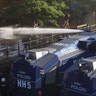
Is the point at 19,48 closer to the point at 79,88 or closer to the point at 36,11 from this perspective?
the point at 36,11

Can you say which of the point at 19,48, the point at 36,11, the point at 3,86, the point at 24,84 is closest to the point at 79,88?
the point at 24,84

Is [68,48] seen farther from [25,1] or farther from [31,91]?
[25,1]

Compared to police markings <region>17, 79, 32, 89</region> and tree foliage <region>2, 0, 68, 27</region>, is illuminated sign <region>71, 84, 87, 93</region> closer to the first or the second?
police markings <region>17, 79, 32, 89</region>

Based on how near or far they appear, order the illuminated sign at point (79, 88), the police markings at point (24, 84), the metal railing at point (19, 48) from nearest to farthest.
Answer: the illuminated sign at point (79, 88)
the police markings at point (24, 84)
the metal railing at point (19, 48)

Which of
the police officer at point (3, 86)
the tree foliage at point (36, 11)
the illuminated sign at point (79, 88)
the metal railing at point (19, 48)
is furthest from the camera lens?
the tree foliage at point (36, 11)

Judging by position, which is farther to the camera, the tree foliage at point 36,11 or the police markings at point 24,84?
the tree foliage at point 36,11

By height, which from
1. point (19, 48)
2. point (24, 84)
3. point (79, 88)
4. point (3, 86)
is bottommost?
point (3, 86)

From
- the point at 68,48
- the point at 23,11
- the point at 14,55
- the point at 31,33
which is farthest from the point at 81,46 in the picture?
the point at 23,11

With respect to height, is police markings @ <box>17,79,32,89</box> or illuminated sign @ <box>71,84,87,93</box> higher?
illuminated sign @ <box>71,84,87,93</box>

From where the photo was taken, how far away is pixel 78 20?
3017cm

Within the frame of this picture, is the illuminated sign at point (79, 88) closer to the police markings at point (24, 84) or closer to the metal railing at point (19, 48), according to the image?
the police markings at point (24, 84)

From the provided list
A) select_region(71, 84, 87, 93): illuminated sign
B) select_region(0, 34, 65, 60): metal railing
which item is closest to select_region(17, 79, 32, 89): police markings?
select_region(71, 84, 87, 93): illuminated sign

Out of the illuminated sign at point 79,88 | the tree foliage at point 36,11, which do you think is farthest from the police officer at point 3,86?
the tree foliage at point 36,11

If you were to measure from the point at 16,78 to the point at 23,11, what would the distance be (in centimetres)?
938
